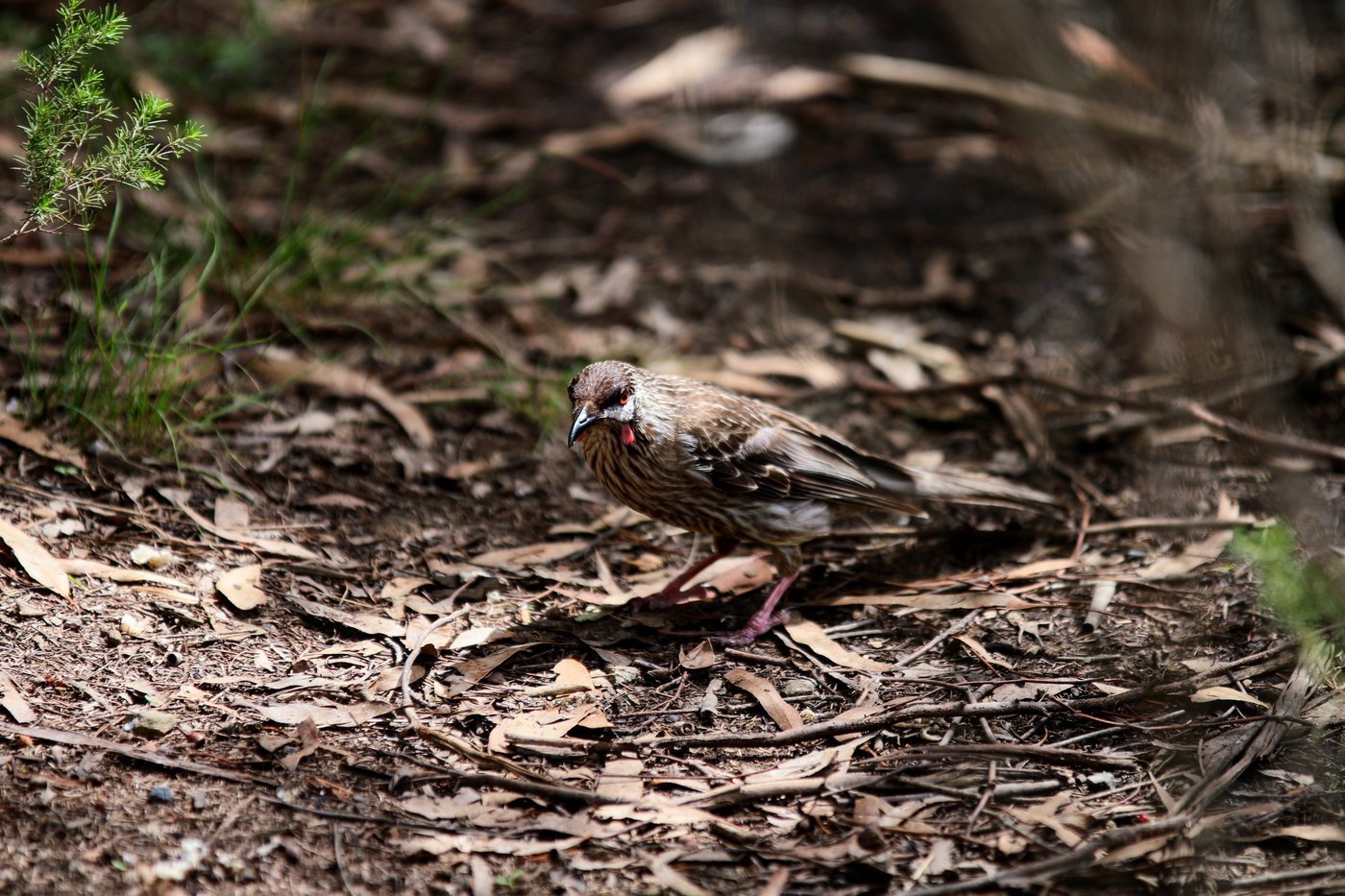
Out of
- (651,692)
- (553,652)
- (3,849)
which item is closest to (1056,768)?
(651,692)

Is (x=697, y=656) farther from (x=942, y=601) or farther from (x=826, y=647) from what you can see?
(x=942, y=601)

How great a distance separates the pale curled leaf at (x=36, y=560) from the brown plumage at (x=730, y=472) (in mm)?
2105

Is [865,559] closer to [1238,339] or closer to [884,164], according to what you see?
[1238,339]

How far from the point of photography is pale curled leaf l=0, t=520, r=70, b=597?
4648 mm

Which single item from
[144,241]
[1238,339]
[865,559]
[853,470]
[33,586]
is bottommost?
[865,559]

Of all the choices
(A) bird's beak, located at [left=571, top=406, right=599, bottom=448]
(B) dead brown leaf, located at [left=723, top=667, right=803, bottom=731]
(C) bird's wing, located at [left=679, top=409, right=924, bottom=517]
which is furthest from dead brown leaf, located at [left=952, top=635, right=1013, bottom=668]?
(A) bird's beak, located at [left=571, top=406, right=599, bottom=448]

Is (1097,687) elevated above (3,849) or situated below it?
below

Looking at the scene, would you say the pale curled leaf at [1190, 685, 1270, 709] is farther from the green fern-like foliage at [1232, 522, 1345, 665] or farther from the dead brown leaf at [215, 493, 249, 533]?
the dead brown leaf at [215, 493, 249, 533]

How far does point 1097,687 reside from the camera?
4688mm

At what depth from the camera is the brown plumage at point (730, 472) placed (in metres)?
5.34

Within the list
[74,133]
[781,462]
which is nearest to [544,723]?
[781,462]

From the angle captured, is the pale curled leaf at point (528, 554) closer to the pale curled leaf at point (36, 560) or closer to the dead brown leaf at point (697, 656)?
the dead brown leaf at point (697, 656)

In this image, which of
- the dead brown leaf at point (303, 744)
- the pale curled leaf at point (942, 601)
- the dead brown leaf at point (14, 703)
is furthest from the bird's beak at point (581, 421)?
the dead brown leaf at point (14, 703)

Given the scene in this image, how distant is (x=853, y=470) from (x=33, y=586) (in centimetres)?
350
